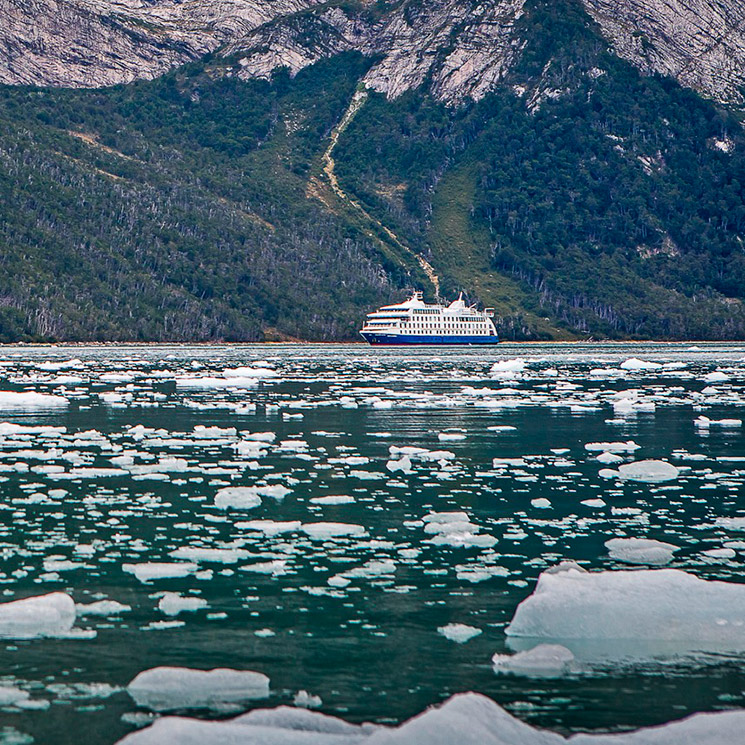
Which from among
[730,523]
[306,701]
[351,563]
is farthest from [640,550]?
[306,701]

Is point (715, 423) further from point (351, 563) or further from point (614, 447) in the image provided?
point (351, 563)

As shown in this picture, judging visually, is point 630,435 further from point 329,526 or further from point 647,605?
point 647,605

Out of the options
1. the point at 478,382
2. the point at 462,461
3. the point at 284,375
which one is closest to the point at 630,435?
the point at 462,461

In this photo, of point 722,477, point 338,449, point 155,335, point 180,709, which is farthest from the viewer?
point 155,335

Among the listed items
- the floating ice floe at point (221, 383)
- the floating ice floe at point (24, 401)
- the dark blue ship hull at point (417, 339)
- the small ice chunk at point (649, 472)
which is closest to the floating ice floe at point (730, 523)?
the small ice chunk at point (649, 472)

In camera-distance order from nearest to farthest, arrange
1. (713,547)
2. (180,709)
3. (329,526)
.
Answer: (180,709) < (713,547) < (329,526)

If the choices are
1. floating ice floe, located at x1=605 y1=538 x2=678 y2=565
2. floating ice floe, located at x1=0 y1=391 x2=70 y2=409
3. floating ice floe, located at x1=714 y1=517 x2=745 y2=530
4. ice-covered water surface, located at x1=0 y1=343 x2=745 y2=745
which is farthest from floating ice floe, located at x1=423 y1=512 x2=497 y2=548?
floating ice floe, located at x1=0 y1=391 x2=70 y2=409

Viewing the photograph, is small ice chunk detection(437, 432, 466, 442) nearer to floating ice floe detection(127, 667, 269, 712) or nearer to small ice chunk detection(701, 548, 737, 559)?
small ice chunk detection(701, 548, 737, 559)
